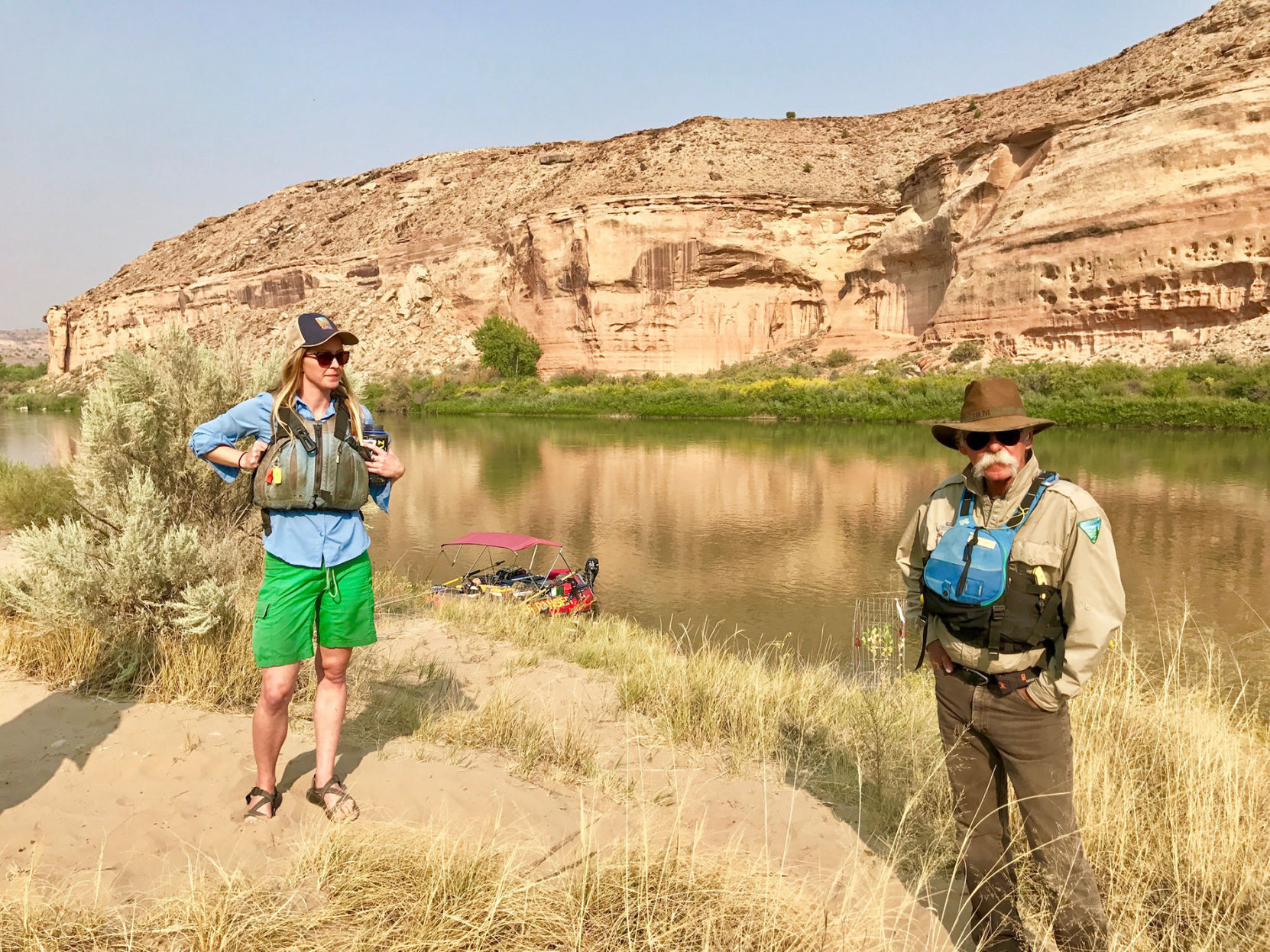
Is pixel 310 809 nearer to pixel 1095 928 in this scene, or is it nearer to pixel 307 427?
pixel 307 427

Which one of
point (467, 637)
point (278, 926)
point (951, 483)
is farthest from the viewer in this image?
point (467, 637)

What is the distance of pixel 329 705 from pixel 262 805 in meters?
0.43

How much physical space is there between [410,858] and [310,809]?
787 mm

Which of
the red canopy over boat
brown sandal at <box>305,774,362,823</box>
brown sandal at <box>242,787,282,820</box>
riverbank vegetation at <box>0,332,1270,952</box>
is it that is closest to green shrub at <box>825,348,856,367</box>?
the red canopy over boat

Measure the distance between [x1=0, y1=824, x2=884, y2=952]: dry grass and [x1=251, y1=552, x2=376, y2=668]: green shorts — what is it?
0.74m

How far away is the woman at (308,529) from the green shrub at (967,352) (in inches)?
1666

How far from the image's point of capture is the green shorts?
3.09 m

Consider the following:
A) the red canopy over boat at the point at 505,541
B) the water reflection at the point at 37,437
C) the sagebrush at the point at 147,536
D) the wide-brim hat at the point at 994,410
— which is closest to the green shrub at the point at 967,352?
the red canopy over boat at the point at 505,541

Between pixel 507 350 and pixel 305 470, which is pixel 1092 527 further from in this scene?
pixel 507 350

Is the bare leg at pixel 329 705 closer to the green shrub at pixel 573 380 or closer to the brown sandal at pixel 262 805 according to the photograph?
the brown sandal at pixel 262 805

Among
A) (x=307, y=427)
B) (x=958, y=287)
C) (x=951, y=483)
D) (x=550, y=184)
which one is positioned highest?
(x=550, y=184)

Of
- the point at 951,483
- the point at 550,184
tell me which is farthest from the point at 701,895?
the point at 550,184

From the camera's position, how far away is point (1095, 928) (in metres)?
2.48

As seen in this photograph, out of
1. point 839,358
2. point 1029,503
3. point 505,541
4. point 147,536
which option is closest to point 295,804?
point 147,536
